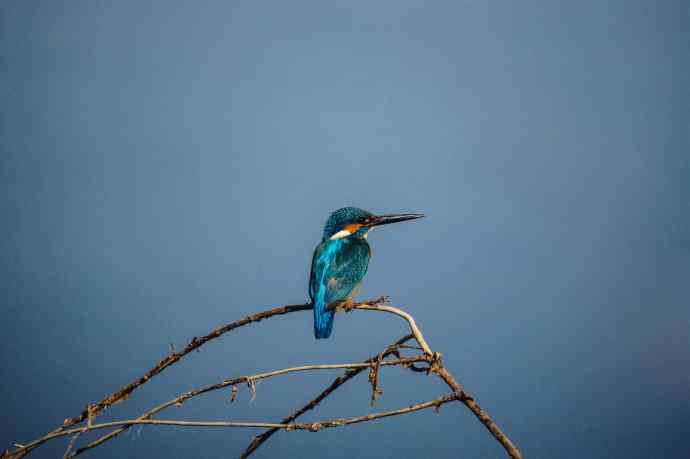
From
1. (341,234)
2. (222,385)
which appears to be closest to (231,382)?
(222,385)

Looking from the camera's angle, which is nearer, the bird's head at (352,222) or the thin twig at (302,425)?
the thin twig at (302,425)

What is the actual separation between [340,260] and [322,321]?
0.25 m

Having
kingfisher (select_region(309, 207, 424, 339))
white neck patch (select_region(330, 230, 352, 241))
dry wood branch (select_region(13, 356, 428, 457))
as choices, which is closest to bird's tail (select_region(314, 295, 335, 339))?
kingfisher (select_region(309, 207, 424, 339))

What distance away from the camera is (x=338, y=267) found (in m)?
1.65

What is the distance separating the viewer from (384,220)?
1809mm

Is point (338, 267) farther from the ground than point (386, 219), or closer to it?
closer to it

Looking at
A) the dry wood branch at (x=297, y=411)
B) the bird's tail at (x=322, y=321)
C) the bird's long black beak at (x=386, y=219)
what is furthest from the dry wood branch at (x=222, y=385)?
the bird's long black beak at (x=386, y=219)

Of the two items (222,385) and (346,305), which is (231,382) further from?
(346,305)

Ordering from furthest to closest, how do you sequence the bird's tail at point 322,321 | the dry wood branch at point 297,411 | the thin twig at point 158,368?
1. the bird's tail at point 322,321
2. the thin twig at point 158,368
3. the dry wood branch at point 297,411

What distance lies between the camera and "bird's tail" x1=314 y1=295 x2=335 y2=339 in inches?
58.2

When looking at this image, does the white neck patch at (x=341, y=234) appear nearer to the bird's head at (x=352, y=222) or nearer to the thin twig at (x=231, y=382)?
the bird's head at (x=352, y=222)

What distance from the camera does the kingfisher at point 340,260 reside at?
152 cm

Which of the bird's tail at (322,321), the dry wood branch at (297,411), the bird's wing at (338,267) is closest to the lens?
the dry wood branch at (297,411)

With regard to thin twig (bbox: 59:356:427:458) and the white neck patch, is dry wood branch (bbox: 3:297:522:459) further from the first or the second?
the white neck patch
